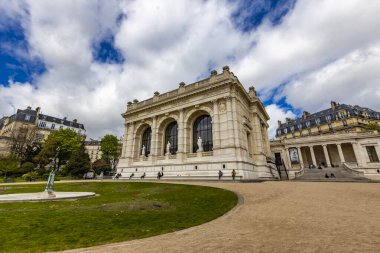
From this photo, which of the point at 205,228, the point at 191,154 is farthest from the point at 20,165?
the point at 205,228

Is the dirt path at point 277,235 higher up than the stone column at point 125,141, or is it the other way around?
the stone column at point 125,141

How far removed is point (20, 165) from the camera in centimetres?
4281

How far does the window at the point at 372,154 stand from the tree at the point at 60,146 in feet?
211

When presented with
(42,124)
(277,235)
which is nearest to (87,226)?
(277,235)

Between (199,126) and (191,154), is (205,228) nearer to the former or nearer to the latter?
(191,154)

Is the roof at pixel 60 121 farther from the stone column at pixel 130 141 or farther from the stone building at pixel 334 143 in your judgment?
the stone building at pixel 334 143

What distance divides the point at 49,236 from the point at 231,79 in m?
24.5

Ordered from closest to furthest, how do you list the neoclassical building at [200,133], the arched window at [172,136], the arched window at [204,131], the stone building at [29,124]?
1. the neoclassical building at [200,133]
2. the arched window at [204,131]
3. the arched window at [172,136]
4. the stone building at [29,124]

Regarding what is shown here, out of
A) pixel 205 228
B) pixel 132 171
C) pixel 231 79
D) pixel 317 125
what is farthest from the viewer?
pixel 317 125

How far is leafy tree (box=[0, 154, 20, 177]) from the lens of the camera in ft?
122

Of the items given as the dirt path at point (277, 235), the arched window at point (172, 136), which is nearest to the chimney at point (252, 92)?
the arched window at point (172, 136)

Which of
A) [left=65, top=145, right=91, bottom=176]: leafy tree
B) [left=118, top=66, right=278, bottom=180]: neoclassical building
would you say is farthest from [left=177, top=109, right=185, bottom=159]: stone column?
[left=65, top=145, right=91, bottom=176]: leafy tree

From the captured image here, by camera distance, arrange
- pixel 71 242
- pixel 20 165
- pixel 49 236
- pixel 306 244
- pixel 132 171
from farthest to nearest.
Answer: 1. pixel 20 165
2. pixel 132 171
3. pixel 49 236
4. pixel 71 242
5. pixel 306 244

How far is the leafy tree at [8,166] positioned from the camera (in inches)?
1463
